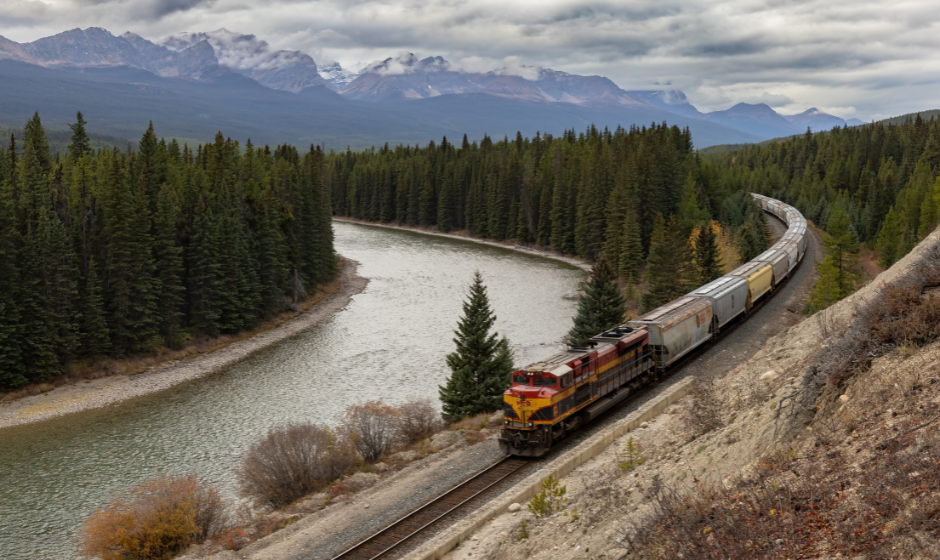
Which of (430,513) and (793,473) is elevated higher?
(793,473)

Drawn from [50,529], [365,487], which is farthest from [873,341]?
[50,529]

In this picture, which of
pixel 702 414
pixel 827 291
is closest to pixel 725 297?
pixel 827 291

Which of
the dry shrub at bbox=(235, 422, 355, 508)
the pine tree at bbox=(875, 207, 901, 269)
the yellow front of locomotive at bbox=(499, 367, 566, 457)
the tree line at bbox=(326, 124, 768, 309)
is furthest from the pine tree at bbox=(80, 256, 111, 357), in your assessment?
the pine tree at bbox=(875, 207, 901, 269)

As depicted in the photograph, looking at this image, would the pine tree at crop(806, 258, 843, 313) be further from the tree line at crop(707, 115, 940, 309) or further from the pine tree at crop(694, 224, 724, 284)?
the pine tree at crop(694, 224, 724, 284)

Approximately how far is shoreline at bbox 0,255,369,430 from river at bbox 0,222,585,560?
138 cm

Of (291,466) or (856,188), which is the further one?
(856,188)

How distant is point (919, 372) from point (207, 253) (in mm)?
58073

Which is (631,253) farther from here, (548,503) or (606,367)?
(548,503)

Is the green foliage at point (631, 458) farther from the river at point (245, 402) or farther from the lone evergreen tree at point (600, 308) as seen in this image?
the lone evergreen tree at point (600, 308)

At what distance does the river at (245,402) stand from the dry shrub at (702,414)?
2158 cm

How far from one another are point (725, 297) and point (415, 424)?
68.9 ft

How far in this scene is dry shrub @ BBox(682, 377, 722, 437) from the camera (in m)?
20.6

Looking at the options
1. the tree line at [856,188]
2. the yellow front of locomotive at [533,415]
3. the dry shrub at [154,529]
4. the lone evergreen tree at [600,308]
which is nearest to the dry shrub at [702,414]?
the yellow front of locomotive at [533,415]

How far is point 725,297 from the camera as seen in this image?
4075 centimetres
